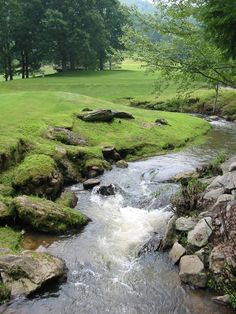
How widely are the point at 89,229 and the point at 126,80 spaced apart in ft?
177

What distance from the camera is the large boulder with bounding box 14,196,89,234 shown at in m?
14.3

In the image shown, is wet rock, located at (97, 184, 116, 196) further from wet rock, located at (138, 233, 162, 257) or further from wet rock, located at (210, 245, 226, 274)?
wet rock, located at (210, 245, 226, 274)

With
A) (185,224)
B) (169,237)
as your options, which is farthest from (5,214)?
(185,224)

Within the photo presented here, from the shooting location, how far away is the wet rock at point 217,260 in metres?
11.1

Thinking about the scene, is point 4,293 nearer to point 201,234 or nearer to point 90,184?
point 201,234

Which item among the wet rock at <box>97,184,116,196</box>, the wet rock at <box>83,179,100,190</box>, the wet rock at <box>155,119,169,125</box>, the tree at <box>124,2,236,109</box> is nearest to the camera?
the tree at <box>124,2,236,109</box>

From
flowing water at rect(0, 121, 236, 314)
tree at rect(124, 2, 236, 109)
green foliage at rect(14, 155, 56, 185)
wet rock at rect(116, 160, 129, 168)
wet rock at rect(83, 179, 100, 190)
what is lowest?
wet rock at rect(116, 160, 129, 168)

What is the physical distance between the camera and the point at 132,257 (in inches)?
511

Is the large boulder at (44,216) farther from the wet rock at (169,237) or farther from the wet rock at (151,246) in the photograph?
the wet rock at (169,237)

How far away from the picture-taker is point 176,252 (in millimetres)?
12648

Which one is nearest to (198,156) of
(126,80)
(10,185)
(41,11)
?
(10,185)

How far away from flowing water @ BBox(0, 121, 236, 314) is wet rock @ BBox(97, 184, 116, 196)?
10.1 inches

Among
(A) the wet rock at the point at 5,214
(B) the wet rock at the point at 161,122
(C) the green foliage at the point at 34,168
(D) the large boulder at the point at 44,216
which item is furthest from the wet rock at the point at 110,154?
(A) the wet rock at the point at 5,214

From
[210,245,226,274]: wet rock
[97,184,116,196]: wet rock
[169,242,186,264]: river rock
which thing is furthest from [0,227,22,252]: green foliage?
[210,245,226,274]: wet rock
